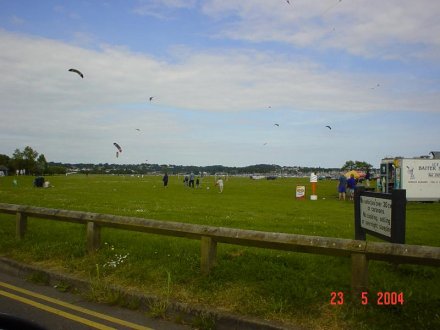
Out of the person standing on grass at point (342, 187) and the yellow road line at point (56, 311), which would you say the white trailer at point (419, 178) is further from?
the yellow road line at point (56, 311)

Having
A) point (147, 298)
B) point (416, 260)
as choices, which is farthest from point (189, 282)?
point (416, 260)

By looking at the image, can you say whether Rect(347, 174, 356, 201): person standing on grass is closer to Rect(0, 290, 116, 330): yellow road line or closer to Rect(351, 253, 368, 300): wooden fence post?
Rect(351, 253, 368, 300): wooden fence post

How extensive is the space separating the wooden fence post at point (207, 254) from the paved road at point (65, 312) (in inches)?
45.2

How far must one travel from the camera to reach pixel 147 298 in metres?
6.20

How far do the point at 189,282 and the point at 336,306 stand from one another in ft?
7.27

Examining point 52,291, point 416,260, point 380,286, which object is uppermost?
point 416,260

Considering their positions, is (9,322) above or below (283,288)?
above

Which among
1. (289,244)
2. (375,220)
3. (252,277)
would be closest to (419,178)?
(375,220)

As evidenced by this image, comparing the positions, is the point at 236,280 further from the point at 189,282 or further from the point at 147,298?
the point at 147,298

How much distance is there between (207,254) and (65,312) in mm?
2115

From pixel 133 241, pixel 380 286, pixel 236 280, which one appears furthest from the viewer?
pixel 133 241

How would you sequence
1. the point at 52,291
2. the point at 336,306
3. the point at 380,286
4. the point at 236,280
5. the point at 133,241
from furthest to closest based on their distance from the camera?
the point at 133,241
the point at 52,291
the point at 236,280
the point at 380,286
the point at 336,306

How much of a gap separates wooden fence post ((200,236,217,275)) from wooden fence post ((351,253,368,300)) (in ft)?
6.99

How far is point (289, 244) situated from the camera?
5801mm
